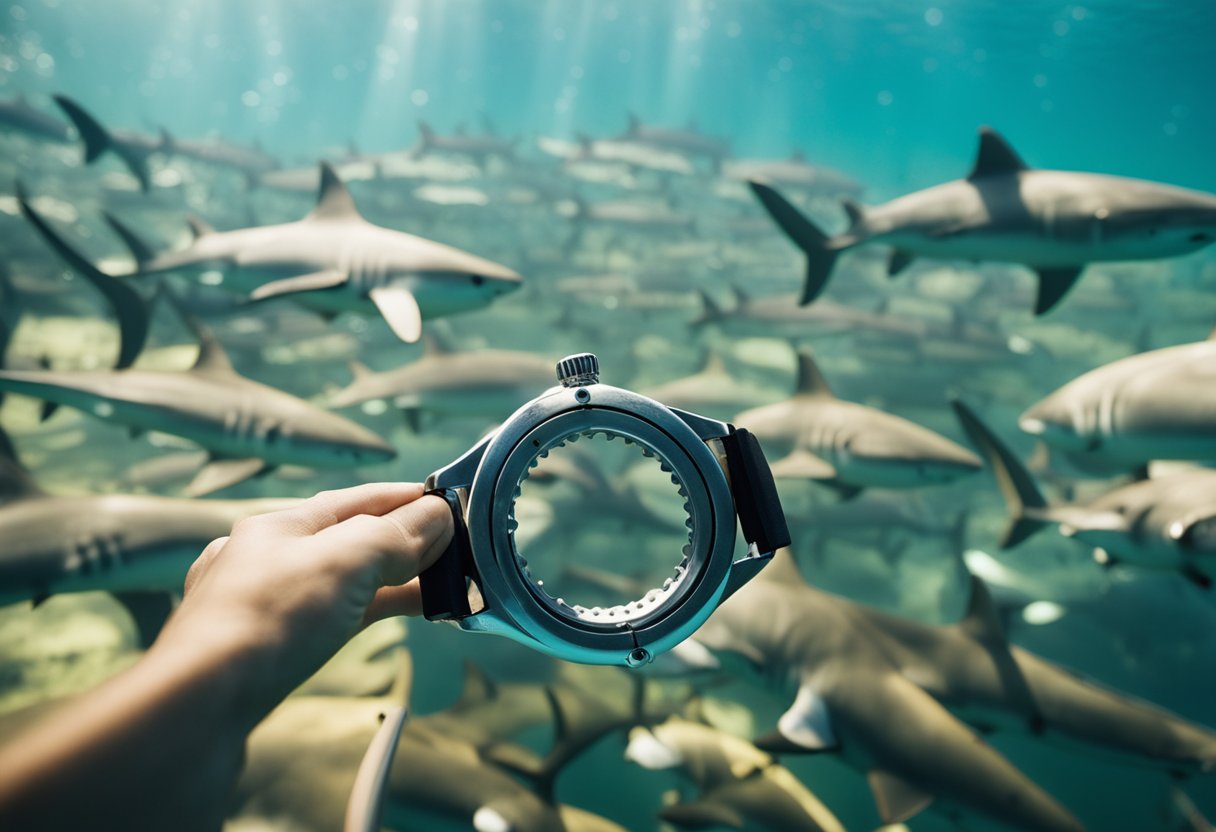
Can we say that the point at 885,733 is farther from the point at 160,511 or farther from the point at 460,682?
the point at 160,511

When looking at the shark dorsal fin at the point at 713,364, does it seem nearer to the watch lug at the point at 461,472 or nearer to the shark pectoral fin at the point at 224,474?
the shark pectoral fin at the point at 224,474

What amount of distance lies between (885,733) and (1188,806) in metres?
2.52

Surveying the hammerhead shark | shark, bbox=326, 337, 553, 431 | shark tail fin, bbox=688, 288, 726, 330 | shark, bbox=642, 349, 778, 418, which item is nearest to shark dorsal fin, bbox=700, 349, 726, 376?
shark, bbox=642, 349, 778, 418

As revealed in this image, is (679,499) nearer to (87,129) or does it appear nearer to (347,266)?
(347,266)

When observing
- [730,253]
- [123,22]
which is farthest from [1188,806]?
[123,22]

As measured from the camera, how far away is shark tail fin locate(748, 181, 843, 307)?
5766mm

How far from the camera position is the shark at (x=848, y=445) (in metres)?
5.16

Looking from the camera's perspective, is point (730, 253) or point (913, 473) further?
point (730, 253)

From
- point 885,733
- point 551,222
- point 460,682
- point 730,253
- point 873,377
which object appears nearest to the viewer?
point 885,733

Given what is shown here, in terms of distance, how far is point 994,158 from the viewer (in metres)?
5.09

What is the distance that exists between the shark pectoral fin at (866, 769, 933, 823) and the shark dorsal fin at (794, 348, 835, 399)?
10.8ft

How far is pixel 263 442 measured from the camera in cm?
473

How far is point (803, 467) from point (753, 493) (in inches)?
174

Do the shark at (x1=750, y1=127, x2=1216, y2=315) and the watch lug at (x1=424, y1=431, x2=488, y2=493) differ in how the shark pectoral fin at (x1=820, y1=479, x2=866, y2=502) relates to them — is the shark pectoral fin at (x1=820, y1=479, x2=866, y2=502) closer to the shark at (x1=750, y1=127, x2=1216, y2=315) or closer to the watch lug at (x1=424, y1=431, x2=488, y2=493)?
the shark at (x1=750, y1=127, x2=1216, y2=315)
